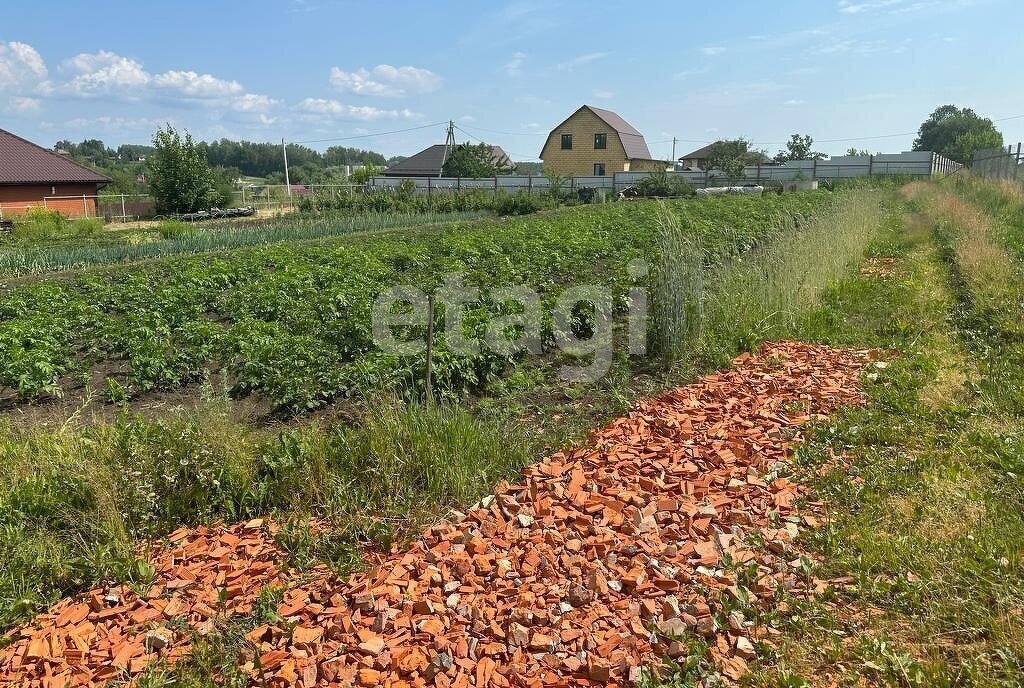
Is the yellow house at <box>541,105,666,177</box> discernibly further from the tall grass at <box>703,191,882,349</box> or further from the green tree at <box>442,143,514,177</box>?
the tall grass at <box>703,191,882,349</box>

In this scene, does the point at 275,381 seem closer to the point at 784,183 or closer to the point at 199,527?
the point at 199,527

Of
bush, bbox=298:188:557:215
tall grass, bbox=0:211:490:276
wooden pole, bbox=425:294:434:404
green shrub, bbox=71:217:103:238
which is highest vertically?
bush, bbox=298:188:557:215

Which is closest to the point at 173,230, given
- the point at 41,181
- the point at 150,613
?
the point at 41,181

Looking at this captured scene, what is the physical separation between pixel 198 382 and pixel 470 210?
24.7 meters

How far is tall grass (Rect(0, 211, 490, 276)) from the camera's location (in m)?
14.7

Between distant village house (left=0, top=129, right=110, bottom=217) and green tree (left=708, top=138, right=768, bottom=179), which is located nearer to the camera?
distant village house (left=0, top=129, right=110, bottom=217)

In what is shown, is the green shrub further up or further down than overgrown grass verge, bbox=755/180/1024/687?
further up

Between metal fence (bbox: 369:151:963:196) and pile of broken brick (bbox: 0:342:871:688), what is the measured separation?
141 ft

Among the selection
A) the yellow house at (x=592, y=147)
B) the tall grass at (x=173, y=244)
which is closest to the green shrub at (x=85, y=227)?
the tall grass at (x=173, y=244)

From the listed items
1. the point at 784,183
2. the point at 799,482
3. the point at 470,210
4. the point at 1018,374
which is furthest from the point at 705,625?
the point at 784,183

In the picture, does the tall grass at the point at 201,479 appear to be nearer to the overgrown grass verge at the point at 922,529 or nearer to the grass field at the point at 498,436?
the grass field at the point at 498,436

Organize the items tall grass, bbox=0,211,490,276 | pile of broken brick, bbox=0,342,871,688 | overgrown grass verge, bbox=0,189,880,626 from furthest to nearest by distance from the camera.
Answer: tall grass, bbox=0,211,490,276 < overgrown grass verge, bbox=0,189,880,626 < pile of broken brick, bbox=0,342,871,688

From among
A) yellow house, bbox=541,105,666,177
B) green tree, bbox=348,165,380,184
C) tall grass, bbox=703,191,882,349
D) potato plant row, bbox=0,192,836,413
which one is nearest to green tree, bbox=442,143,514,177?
green tree, bbox=348,165,380,184

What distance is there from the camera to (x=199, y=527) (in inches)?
149
